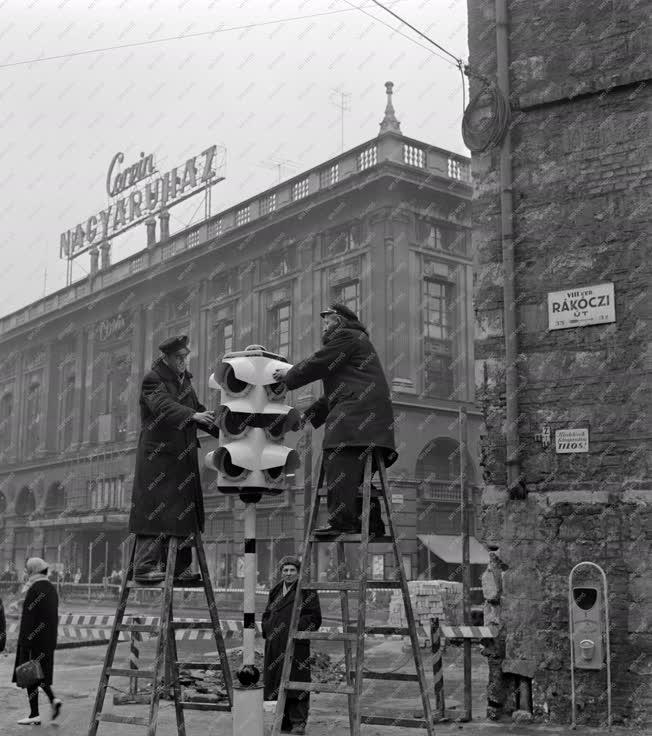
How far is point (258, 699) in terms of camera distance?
6.03 meters

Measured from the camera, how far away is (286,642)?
9.60 meters

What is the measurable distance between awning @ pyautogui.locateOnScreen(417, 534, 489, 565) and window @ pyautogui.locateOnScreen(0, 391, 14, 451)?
3165 centimetres

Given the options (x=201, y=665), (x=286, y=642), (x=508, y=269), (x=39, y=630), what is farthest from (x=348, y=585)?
(x=39, y=630)

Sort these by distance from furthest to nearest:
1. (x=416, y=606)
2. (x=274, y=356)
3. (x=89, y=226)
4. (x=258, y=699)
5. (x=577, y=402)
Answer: (x=89, y=226) → (x=416, y=606) → (x=577, y=402) → (x=274, y=356) → (x=258, y=699)

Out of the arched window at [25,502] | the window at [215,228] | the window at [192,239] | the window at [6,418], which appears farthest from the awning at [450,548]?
the window at [6,418]

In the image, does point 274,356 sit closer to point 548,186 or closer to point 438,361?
point 548,186

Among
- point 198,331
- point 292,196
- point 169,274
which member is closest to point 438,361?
point 292,196

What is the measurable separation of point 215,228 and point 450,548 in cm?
1656

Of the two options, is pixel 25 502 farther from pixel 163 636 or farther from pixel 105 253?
pixel 163 636

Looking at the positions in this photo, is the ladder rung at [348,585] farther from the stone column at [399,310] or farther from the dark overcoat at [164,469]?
the stone column at [399,310]

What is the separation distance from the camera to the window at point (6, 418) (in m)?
56.1

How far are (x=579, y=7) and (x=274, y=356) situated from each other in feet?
18.2

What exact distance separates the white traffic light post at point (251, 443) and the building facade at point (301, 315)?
24016 millimetres

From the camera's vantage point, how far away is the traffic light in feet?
21.0
